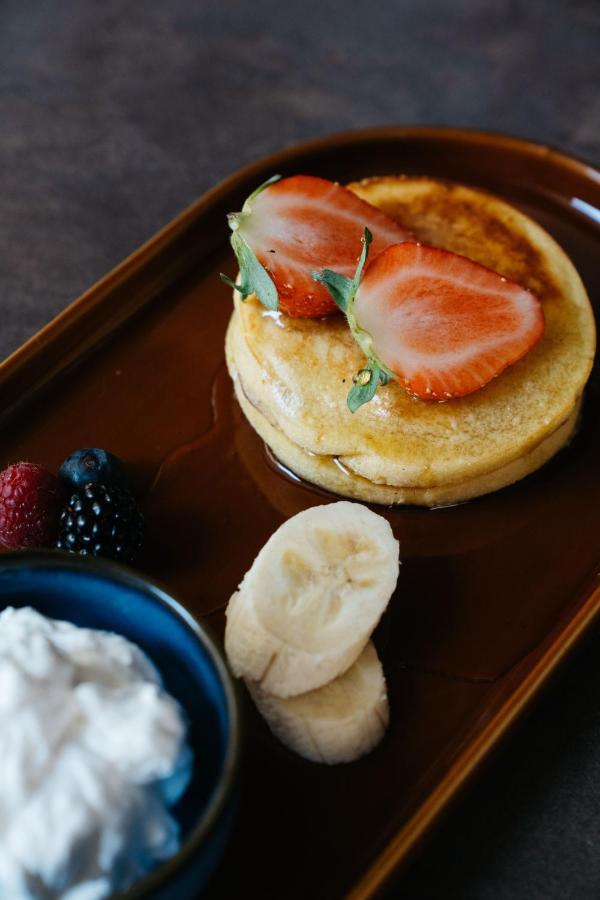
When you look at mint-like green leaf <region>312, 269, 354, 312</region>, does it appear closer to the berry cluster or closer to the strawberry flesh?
the strawberry flesh

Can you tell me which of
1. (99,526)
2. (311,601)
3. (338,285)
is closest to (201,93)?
(338,285)

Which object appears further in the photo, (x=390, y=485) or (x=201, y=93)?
(x=201, y=93)

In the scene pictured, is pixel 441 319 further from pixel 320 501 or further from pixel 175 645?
pixel 175 645

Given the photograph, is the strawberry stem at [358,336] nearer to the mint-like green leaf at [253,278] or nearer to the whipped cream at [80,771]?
the mint-like green leaf at [253,278]

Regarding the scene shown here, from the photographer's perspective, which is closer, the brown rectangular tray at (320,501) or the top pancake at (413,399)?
the brown rectangular tray at (320,501)

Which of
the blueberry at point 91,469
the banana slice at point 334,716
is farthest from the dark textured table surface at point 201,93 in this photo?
the banana slice at point 334,716

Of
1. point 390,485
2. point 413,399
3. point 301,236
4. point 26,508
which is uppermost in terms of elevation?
point 301,236

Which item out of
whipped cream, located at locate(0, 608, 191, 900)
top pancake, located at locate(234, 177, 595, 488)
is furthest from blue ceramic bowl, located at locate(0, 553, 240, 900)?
top pancake, located at locate(234, 177, 595, 488)
